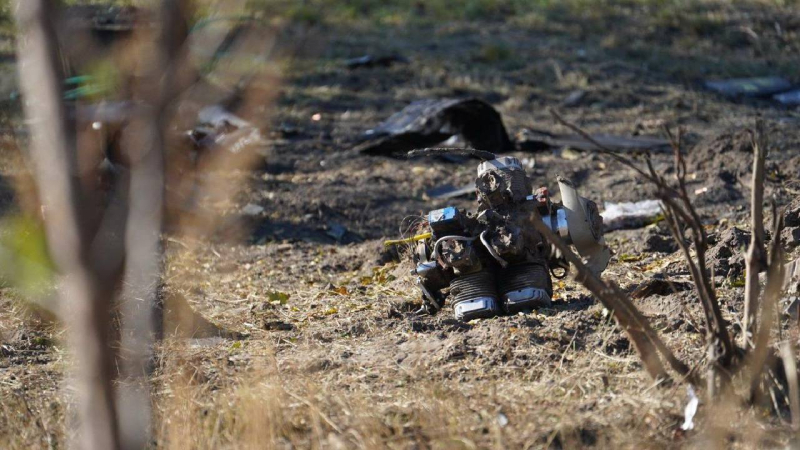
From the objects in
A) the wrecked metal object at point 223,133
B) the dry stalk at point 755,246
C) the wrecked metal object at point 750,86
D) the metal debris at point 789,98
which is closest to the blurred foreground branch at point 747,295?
the dry stalk at point 755,246

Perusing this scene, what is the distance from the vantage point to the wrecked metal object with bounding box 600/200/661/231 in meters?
7.19

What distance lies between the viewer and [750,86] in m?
13.0

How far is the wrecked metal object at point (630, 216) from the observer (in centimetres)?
719

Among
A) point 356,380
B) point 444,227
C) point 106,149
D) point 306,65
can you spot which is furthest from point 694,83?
point 356,380

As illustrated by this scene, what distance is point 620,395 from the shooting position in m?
3.36

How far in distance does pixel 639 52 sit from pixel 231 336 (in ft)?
39.5

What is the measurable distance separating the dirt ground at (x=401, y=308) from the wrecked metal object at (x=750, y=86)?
0.27 m

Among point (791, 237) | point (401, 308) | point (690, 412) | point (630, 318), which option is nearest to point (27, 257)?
point (630, 318)

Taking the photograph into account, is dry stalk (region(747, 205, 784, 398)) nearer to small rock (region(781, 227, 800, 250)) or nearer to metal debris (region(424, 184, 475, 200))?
small rock (region(781, 227, 800, 250))

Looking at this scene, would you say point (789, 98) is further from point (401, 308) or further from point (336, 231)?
point (401, 308)

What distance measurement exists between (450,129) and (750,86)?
208 inches

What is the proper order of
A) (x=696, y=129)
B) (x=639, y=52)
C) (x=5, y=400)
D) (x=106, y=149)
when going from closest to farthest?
(x=5, y=400) < (x=106, y=149) < (x=696, y=129) < (x=639, y=52)

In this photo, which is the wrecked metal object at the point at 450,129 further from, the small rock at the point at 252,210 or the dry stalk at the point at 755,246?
the dry stalk at the point at 755,246

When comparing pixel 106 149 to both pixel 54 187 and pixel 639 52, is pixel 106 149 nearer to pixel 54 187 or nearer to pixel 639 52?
pixel 54 187
